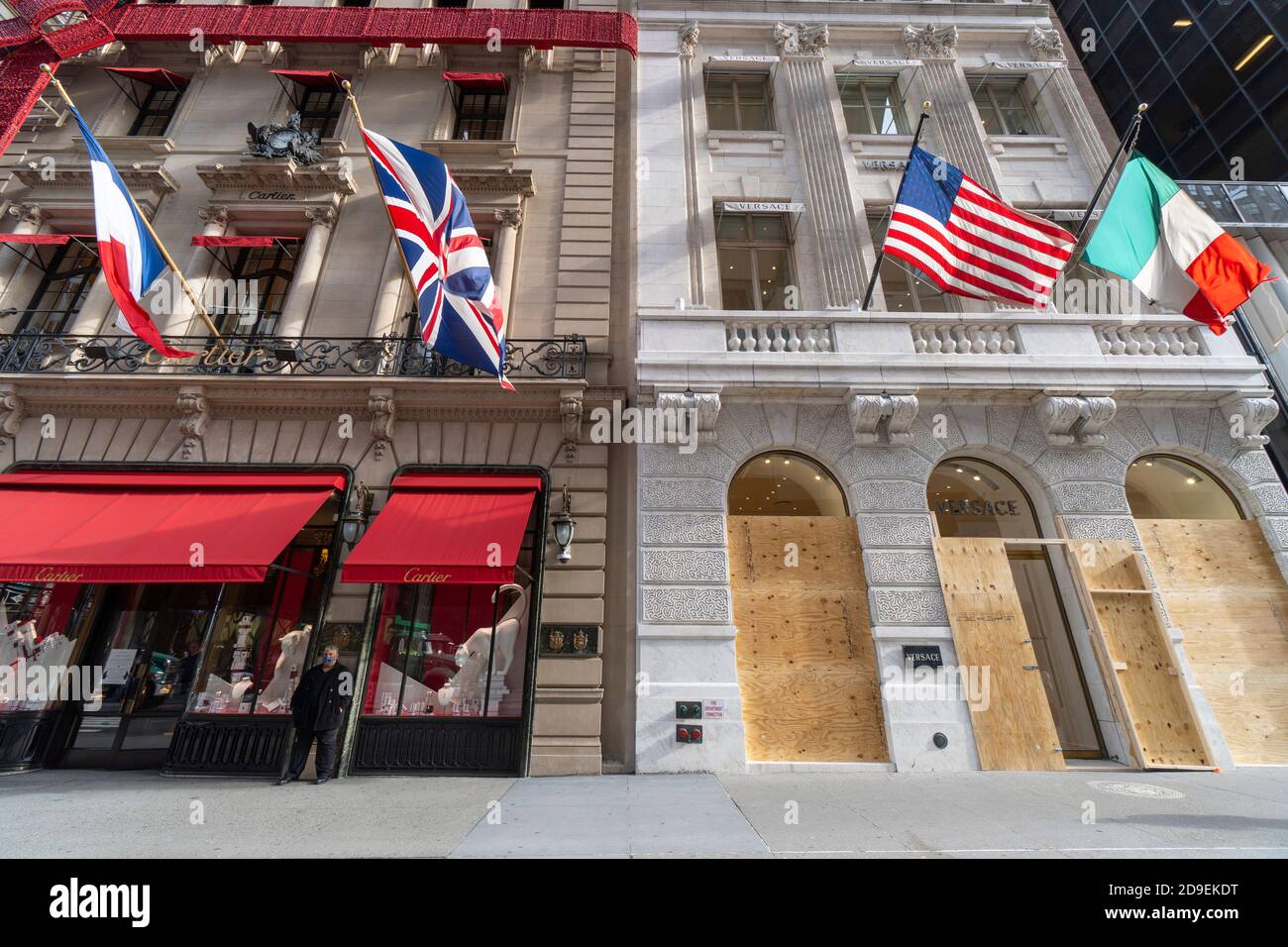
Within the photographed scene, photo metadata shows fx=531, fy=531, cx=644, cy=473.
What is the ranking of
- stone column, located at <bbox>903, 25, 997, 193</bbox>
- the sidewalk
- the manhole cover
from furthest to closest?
stone column, located at <bbox>903, 25, 997, 193</bbox> → the manhole cover → the sidewalk

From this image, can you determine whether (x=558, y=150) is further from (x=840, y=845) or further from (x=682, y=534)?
(x=840, y=845)

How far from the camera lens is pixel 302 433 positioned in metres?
10.4

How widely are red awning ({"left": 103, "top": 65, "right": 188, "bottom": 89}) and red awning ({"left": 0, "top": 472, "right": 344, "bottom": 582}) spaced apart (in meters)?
11.9

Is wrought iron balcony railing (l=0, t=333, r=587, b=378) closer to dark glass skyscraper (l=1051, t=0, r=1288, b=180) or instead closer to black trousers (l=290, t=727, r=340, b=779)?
black trousers (l=290, t=727, r=340, b=779)

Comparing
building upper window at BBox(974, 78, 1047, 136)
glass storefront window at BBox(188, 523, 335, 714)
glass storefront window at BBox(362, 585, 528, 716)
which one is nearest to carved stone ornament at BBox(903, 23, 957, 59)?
building upper window at BBox(974, 78, 1047, 136)

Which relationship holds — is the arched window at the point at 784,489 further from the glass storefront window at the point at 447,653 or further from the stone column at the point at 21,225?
the stone column at the point at 21,225

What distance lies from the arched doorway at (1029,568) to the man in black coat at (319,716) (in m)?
10.4

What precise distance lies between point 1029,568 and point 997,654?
2.07 m

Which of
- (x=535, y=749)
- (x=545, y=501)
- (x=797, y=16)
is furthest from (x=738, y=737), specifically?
(x=797, y=16)

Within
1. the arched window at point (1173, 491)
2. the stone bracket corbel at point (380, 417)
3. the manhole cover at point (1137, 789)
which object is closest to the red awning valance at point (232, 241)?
the stone bracket corbel at point (380, 417)

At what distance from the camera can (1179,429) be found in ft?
32.8

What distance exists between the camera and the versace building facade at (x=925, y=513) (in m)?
8.36

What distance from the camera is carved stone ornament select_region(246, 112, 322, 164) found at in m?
12.8

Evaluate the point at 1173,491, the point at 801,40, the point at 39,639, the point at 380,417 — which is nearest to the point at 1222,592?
the point at 1173,491
